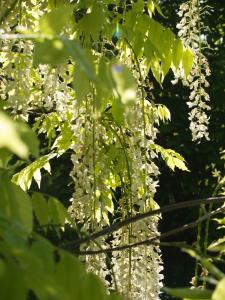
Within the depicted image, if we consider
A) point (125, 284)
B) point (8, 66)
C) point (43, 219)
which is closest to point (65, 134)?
point (8, 66)

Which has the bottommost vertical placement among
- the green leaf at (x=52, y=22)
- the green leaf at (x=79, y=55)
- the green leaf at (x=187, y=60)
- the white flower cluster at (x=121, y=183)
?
the green leaf at (x=79, y=55)

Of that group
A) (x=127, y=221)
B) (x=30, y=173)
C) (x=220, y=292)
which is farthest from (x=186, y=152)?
(x=220, y=292)

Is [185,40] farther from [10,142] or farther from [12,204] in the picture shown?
[10,142]

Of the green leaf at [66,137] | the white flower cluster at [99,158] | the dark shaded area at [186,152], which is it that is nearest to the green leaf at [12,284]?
the white flower cluster at [99,158]

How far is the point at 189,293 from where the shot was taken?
751 mm

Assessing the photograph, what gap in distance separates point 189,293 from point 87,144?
81 centimetres

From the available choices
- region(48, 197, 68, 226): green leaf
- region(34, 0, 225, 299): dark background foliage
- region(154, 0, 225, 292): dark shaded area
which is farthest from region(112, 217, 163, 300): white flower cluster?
region(154, 0, 225, 292): dark shaded area

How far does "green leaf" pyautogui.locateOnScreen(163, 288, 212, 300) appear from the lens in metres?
0.72

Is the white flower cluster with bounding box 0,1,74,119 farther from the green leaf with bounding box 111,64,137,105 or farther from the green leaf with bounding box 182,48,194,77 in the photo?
the green leaf with bounding box 111,64,137,105

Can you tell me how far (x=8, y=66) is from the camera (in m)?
1.60

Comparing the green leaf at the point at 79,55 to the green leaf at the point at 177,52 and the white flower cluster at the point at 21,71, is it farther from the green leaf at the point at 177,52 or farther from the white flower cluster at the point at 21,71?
the green leaf at the point at 177,52

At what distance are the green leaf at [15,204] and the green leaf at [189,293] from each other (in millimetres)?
198

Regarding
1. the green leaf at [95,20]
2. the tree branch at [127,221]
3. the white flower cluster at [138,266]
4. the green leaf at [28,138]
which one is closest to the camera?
the green leaf at [28,138]

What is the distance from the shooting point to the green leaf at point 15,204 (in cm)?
79
